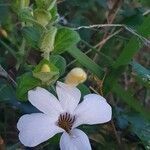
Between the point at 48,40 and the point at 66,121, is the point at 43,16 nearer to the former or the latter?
the point at 48,40

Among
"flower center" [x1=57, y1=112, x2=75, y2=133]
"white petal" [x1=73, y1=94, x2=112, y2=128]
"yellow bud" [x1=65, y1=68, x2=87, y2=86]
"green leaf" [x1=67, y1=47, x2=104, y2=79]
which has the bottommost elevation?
"green leaf" [x1=67, y1=47, x2=104, y2=79]

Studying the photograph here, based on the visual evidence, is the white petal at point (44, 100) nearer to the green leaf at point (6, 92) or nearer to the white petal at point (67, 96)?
the white petal at point (67, 96)

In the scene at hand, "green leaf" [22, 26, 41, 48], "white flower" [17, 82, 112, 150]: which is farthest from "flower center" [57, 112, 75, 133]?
"green leaf" [22, 26, 41, 48]

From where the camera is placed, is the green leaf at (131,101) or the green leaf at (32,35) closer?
the green leaf at (32,35)

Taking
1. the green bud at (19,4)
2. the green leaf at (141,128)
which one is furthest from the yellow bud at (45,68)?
the green leaf at (141,128)

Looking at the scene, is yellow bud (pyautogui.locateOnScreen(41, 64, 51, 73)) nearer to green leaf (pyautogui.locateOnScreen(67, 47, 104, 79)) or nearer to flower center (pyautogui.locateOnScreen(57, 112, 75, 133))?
flower center (pyautogui.locateOnScreen(57, 112, 75, 133))

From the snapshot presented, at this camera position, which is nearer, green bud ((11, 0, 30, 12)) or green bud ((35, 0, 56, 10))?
green bud ((35, 0, 56, 10))
